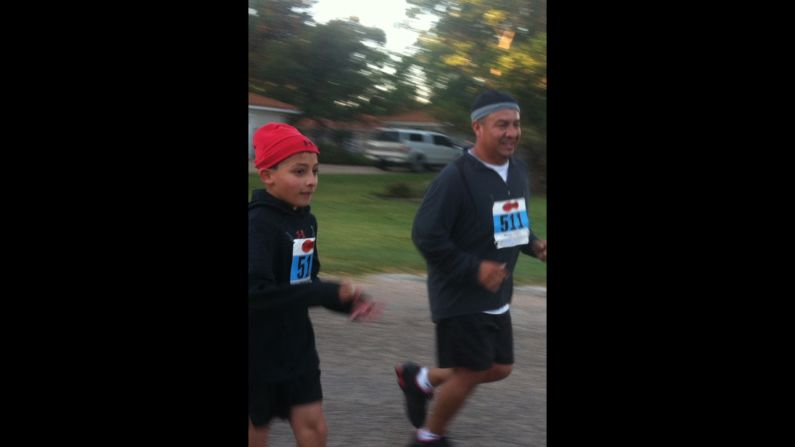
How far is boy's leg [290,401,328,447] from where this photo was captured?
10.9 feet

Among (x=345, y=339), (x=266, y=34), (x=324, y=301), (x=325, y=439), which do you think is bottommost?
(x=325, y=439)

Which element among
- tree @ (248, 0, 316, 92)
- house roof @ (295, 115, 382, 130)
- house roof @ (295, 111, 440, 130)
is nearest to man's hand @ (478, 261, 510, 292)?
house roof @ (295, 111, 440, 130)

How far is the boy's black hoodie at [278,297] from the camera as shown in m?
3.21

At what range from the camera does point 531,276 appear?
364 centimetres

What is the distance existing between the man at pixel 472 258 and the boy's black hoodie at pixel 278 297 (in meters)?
0.41

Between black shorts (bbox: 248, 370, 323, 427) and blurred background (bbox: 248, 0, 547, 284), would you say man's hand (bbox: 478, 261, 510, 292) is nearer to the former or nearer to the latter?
blurred background (bbox: 248, 0, 547, 284)

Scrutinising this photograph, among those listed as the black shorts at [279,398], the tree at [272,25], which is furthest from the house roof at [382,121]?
the black shorts at [279,398]

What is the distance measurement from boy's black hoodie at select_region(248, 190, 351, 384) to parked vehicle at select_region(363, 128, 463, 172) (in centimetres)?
43

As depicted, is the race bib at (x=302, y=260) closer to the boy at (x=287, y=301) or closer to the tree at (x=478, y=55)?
the boy at (x=287, y=301)

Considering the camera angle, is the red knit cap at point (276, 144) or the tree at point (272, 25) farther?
the tree at point (272, 25)

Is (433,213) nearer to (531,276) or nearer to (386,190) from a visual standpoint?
(386,190)

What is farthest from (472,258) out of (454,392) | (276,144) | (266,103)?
(266,103)

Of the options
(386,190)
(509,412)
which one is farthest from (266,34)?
(509,412)

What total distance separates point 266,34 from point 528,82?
3.46 feet
